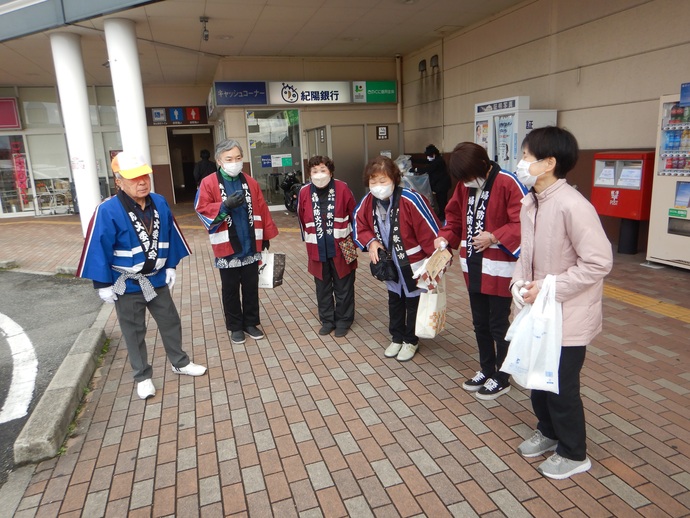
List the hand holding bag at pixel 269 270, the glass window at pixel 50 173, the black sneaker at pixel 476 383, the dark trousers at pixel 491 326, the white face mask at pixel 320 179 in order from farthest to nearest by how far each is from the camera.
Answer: the glass window at pixel 50 173, the hand holding bag at pixel 269 270, the white face mask at pixel 320 179, the black sneaker at pixel 476 383, the dark trousers at pixel 491 326

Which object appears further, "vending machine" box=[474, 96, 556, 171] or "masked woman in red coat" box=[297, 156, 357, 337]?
"vending machine" box=[474, 96, 556, 171]

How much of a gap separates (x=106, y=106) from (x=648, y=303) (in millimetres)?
16761

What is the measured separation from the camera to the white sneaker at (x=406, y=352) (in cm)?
404

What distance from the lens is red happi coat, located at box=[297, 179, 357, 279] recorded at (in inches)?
176

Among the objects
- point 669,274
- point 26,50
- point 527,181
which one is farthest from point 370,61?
point 527,181

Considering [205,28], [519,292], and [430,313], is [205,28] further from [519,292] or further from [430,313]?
[519,292]

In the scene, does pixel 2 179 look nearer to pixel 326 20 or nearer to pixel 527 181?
pixel 326 20

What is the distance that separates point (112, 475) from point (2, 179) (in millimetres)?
16286

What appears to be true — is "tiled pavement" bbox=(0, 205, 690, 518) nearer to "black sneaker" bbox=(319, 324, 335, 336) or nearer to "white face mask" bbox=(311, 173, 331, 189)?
"black sneaker" bbox=(319, 324, 335, 336)

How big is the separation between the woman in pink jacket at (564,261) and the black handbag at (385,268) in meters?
1.38

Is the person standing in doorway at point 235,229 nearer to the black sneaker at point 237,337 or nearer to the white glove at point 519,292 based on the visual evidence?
the black sneaker at point 237,337

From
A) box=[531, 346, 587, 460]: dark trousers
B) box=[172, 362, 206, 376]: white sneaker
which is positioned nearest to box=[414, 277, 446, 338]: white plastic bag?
box=[531, 346, 587, 460]: dark trousers

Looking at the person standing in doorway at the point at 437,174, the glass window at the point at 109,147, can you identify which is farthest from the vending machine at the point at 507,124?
the glass window at the point at 109,147

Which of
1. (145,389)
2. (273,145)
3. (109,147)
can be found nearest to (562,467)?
(145,389)
